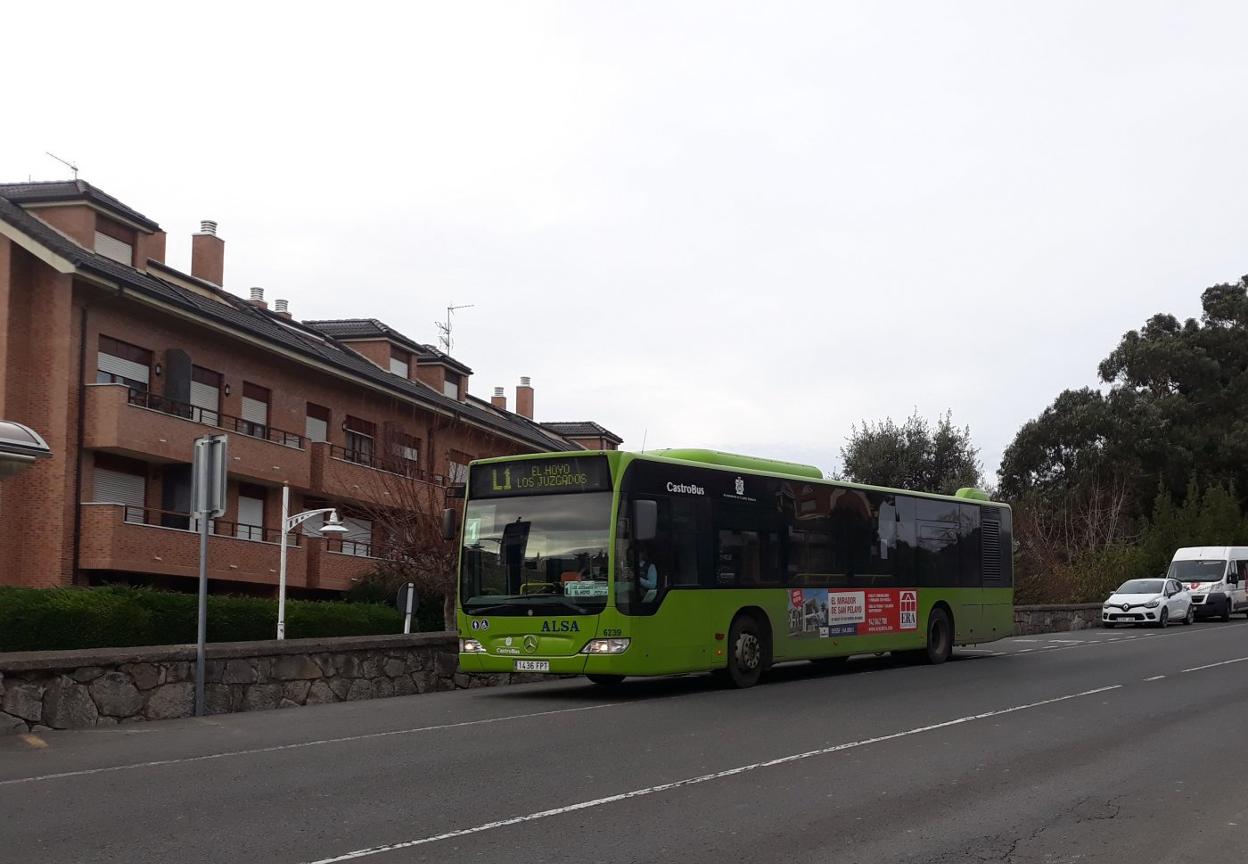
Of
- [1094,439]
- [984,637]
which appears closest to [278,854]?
[984,637]

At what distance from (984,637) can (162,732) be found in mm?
15777

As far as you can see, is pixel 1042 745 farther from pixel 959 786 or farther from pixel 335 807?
pixel 335 807

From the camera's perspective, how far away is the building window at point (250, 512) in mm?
34062

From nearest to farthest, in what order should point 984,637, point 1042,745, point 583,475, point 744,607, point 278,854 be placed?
point 278,854 < point 1042,745 < point 583,475 < point 744,607 < point 984,637

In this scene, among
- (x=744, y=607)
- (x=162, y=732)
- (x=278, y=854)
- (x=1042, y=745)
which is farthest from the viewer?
(x=744, y=607)

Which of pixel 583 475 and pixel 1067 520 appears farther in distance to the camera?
pixel 1067 520

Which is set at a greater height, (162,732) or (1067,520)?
(1067,520)

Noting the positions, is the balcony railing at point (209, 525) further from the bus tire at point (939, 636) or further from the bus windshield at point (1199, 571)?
the bus windshield at point (1199, 571)

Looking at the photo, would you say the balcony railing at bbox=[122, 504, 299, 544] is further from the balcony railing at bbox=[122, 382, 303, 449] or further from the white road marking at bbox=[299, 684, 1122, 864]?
the white road marking at bbox=[299, 684, 1122, 864]

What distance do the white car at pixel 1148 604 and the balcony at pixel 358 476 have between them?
20750mm

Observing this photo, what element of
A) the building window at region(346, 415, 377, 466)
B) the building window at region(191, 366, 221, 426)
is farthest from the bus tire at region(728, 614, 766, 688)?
the building window at region(346, 415, 377, 466)

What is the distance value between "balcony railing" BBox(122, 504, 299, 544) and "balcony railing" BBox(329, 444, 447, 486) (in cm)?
277

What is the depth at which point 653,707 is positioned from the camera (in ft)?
48.1

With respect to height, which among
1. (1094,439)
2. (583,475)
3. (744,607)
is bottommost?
(744,607)
